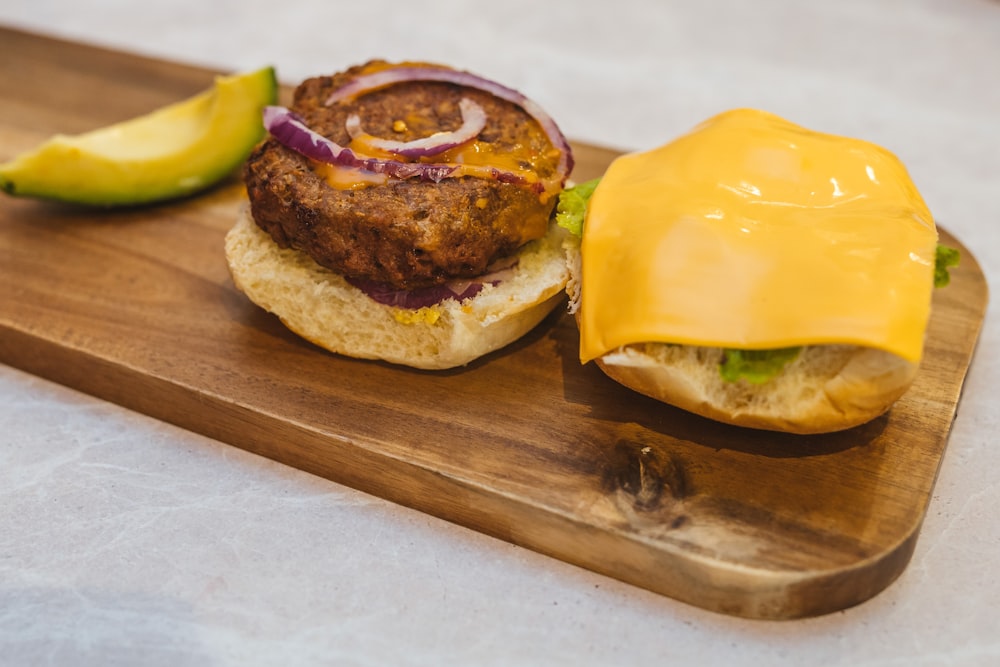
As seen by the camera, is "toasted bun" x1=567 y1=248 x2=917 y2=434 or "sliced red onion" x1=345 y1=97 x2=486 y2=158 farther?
"sliced red onion" x1=345 y1=97 x2=486 y2=158

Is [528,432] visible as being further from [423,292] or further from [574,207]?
[574,207]

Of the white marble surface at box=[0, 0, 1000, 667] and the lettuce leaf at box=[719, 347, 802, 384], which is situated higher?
the lettuce leaf at box=[719, 347, 802, 384]

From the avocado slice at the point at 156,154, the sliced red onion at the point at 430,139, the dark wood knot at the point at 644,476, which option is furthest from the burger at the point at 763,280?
the avocado slice at the point at 156,154

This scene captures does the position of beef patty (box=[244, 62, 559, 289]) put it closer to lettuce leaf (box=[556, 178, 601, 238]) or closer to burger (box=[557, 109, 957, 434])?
lettuce leaf (box=[556, 178, 601, 238])

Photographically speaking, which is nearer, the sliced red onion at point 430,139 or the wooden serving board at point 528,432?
the wooden serving board at point 528,432

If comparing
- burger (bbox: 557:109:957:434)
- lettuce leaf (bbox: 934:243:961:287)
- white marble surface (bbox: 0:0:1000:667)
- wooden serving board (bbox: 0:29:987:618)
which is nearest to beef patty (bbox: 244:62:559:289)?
burger (bbox: 557:109:957:434)

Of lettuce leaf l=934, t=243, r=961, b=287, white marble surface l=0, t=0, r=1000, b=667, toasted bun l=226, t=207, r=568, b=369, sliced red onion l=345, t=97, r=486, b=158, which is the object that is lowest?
white marble surface l=0, t=0, r=1000, b=667

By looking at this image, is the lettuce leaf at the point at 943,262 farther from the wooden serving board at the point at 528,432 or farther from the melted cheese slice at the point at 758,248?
the wooden serving board at the point at 528,432

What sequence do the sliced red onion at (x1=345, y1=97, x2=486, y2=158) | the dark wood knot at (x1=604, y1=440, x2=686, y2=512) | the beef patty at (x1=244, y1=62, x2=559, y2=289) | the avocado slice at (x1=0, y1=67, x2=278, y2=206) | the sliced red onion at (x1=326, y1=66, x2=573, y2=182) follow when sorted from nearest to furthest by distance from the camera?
the dark wood knot at (x1=604, y1=440, x2=686, y2=512)
the beef patty at (x1=244, y1=62, x2=559, y2=289)
the sliced red onion at (x1=345, y1=97, x2=486, y2=158)
the sliced red onion at (x1=326, y1=66, x2=573, y2=182)
the avocado slice at (x1=0, y1=67, x2=278, y2=206)
